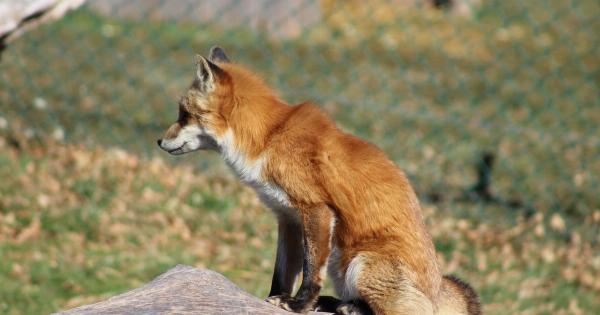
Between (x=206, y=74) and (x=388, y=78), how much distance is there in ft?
20.9

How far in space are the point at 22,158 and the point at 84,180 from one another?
25.4 inches

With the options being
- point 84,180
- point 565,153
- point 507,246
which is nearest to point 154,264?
point 84,180

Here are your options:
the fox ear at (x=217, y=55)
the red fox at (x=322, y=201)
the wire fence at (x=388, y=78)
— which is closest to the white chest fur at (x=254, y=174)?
the red fox at (x=322, y=201)

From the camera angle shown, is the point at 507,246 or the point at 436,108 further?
the point at 436,108

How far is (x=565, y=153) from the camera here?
914 centimetres

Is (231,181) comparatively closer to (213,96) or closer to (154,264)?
(154,264)

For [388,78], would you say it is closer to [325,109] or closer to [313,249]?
[325,109]

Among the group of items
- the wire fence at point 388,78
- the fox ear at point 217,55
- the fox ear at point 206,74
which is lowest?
the fox ear at point 206,74

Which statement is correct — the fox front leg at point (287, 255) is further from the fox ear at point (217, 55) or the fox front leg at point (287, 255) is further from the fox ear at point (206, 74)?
the fox ear at point (217, 55)

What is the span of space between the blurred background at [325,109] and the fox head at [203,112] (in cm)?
164

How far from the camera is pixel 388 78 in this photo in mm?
10719

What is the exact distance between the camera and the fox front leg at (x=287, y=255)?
4.45 m

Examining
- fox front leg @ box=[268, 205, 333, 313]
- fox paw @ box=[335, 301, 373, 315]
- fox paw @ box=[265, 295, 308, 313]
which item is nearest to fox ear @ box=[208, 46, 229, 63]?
fox front leg @ box=[268, 205, 333, 313]

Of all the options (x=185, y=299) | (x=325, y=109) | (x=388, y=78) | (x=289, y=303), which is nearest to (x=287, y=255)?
(x=289, y=303)
